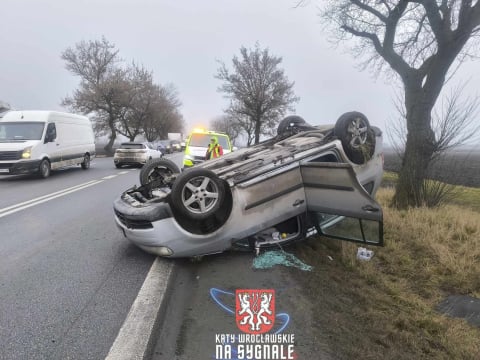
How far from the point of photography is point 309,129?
22.8 ft

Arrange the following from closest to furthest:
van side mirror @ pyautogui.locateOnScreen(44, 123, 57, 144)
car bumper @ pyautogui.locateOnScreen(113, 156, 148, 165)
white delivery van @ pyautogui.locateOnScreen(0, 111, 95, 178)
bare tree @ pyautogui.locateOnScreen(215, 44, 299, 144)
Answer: white delivery van @ pyautogui.locateOnScreen(0, 111, 95, 178) < van side mirror @ pyautogui.locateOnScreen(44, 123, 57, 144) < car bumper @ pyautogui.locateOnScreen(113, 156, 148, 165) < bare tree @ pyautogui.locateOnScreen(215, 44, 299, 144)

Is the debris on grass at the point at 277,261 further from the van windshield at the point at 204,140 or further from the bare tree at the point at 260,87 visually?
the bare tree at the point at 260,87

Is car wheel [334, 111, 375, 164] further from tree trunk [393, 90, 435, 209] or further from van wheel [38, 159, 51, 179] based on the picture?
van wheel [38, 159, 51, 179]

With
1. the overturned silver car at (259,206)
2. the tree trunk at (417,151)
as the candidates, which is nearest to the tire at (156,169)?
the overturned silver car at (259,206)

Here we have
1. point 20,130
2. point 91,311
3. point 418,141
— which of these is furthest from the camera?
point 20,130

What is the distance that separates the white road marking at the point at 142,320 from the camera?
2.56m

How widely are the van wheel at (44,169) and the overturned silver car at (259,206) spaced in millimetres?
A: 9036

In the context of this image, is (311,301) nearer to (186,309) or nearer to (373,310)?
(373,310)

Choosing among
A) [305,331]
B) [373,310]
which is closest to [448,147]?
[373,310]

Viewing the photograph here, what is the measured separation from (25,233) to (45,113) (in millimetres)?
9541

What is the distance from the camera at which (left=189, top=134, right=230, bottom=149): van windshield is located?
44.2ft

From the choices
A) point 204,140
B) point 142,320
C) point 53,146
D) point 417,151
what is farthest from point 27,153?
point 417,151

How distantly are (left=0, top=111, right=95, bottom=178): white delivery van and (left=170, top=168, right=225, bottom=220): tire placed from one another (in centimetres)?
1020

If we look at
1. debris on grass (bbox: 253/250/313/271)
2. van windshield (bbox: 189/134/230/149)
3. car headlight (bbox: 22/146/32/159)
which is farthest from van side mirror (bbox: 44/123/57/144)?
debris on grass (bbox: 253/250/313/271)
